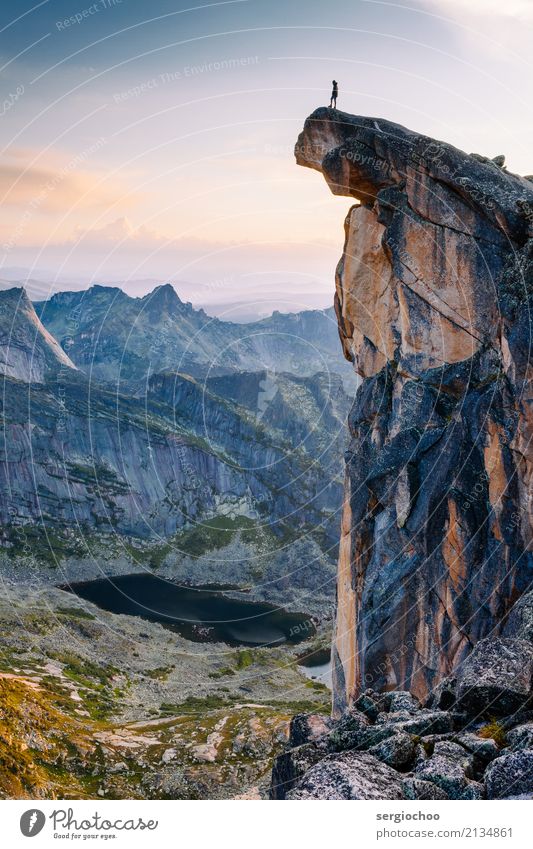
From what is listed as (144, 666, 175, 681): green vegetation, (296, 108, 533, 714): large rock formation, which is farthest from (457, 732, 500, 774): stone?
(144, 666, 175, 681): green vegetation

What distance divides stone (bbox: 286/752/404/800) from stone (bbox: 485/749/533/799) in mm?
2457

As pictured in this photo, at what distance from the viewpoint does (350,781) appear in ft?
65.0

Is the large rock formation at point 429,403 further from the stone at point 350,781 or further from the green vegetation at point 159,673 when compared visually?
the green vegetation at point 159,673

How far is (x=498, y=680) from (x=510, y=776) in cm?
701

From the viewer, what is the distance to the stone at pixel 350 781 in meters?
19.5

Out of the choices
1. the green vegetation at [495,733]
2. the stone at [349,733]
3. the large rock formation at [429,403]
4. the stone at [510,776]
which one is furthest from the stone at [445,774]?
the large rock formation at [429,403]

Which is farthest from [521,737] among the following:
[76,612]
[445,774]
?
[76,612]

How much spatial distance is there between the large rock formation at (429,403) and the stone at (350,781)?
22.8 metres

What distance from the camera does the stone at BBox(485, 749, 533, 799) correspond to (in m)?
18.9

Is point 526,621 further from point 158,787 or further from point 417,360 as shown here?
point 158,787

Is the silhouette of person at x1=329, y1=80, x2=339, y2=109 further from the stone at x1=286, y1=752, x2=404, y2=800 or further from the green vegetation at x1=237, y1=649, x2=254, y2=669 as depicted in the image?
the green vegetation at x1=237, y1=649, x2=254, y2=669
